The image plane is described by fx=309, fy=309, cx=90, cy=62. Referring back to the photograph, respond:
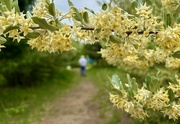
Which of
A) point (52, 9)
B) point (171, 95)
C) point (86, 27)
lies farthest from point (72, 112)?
point (52, 9)

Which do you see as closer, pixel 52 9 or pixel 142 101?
pixel 52 9

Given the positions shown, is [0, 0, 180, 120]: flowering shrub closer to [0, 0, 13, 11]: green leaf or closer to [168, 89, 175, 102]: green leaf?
[0, 0, 13, 11]: green leaf

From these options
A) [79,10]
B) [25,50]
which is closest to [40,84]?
[25,50]

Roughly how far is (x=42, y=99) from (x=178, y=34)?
7.60 metres

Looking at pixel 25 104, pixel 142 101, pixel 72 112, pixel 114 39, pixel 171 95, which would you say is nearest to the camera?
pixel 114 39

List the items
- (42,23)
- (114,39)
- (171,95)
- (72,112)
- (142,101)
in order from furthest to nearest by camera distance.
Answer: (72,112) → (171,95) → (142,101) → (114,39) → (42,23)

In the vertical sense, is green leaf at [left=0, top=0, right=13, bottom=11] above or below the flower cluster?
above

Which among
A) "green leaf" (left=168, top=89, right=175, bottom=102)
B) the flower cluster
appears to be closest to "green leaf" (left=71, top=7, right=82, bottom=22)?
the flower cluster

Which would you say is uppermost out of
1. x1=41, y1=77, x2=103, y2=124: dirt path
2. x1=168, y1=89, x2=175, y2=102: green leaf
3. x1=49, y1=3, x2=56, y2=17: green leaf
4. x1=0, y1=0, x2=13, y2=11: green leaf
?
x1=0, y1=0, x2=13, y2=11: green leaf

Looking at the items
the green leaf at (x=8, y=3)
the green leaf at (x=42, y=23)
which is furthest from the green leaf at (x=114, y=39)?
the green leaf at (x=8, y=3)

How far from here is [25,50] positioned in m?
7.45

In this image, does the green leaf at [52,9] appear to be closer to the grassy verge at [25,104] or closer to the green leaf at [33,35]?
the green leaf at [33,35]

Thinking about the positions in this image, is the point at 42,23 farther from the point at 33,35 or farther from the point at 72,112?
the point at 72,112

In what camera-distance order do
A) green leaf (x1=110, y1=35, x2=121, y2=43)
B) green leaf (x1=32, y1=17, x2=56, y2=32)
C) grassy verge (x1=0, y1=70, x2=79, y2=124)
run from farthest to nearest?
grassy verge (x1=0, y1=70, x2=79, y2=124) < green leaf (x1=110, y1=35, x2=121, y2=43) < green leaf (x1=32, y1=17, x2=56, y2=32)
